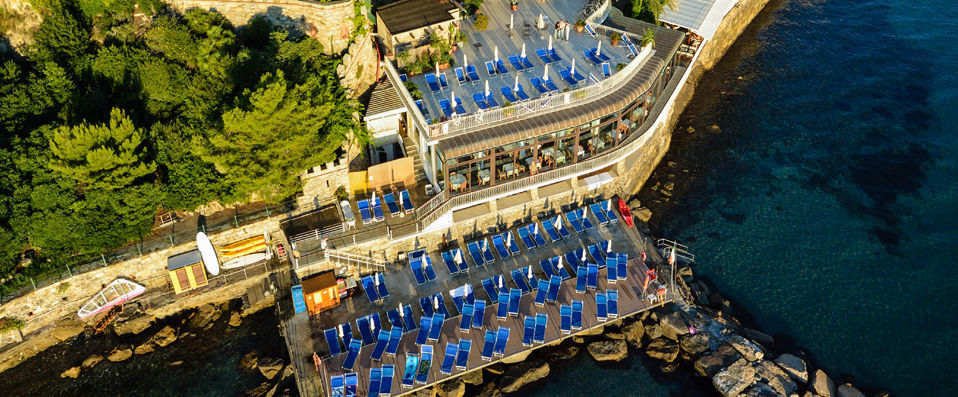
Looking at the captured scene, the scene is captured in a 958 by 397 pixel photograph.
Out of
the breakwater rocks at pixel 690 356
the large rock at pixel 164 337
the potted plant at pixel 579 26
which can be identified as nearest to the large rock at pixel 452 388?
the breakwater rocks at pixel 690 356

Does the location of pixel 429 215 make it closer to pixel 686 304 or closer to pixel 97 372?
pixel 686 304

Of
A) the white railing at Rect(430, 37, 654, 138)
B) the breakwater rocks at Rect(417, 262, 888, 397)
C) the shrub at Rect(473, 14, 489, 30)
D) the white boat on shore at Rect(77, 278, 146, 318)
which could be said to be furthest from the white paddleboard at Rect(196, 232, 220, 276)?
the shrub at Rect(473, 14, 489, 30)

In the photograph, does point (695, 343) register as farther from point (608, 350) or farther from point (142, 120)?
point (142, 120)

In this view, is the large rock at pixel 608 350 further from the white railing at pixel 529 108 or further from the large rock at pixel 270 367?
the large rock at pixel 270 367

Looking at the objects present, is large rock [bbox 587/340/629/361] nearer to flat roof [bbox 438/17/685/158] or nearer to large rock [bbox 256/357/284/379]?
flat roof [bbox 438/17/685/158]

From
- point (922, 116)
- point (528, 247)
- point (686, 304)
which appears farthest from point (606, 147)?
point (922, 116)
